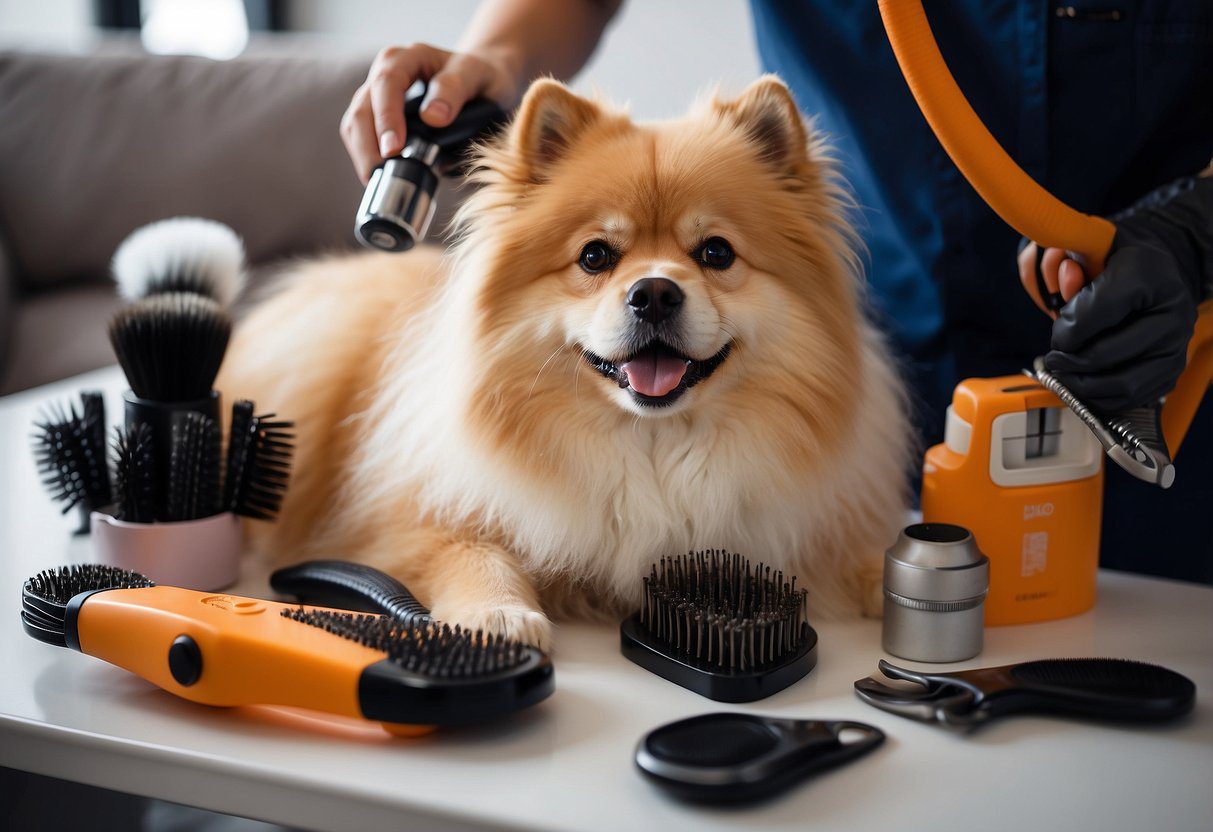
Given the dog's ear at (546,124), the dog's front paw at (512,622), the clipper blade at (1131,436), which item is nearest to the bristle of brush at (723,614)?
the dog's front paw at (512,622)

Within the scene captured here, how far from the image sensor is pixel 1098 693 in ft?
2.90

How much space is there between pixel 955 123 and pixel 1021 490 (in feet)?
1.24

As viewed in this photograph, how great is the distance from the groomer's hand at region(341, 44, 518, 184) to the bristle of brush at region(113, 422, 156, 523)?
0.43 meters

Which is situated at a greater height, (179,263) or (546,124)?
(546,124)

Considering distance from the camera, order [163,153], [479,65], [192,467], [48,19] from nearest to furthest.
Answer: [192,467] → [479,65] → [163,153] → [48,19]

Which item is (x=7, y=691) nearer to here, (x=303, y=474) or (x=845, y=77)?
(x=303, y=474)

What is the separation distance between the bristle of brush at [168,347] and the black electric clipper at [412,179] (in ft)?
0.69

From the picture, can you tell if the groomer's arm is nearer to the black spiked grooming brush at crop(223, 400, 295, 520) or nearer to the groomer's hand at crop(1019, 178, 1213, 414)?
the black spiked grooming brush at crop(223, 400, 295, 520)


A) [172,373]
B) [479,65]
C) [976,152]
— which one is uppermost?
[479,65]

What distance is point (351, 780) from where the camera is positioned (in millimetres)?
794

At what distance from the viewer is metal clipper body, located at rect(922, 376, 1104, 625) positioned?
1.08 meters

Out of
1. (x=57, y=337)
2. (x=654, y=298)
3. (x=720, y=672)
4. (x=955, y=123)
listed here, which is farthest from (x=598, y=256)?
(x=57, y=337)

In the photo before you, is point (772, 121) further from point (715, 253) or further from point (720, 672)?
point (720, 672)

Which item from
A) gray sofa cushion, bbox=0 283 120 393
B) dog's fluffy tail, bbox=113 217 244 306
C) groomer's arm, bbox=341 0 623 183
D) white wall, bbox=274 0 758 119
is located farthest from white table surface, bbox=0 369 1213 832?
white wall, bbox=274 0 758 119
